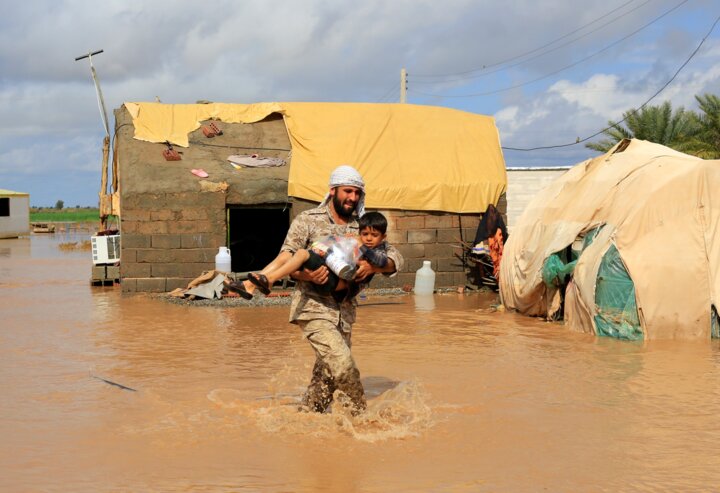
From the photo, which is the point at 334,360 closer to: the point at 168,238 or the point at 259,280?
the point at 259,280

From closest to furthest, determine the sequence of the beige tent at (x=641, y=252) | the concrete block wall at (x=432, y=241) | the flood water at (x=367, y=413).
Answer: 1. the flood water at (x=367, y=413)
2. the beige tent at (x=641, y=252)
3. the concrete block wall at (x=432, y=241)

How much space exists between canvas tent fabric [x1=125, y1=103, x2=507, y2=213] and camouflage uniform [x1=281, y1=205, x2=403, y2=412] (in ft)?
32.3

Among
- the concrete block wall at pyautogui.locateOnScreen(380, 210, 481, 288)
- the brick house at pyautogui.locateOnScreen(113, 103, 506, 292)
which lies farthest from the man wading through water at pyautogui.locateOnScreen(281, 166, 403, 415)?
the concrete block wall at pyautogui.locateOnScreen(380, 210, 481, 288)

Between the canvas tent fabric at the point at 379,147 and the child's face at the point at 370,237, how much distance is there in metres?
10.1

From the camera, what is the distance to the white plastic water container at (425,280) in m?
15.7

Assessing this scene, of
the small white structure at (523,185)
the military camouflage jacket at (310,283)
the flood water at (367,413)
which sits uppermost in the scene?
the small white structure at (523,185)

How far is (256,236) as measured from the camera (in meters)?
21.0

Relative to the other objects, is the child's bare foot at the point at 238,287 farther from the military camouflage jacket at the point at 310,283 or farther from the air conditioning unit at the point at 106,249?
the air conditioning unit at the point at 106,249

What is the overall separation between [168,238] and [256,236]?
5.83 m

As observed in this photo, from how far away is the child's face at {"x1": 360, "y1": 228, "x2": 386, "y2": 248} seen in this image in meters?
5.38

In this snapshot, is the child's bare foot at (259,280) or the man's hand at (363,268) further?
the man's hand at (363,268)

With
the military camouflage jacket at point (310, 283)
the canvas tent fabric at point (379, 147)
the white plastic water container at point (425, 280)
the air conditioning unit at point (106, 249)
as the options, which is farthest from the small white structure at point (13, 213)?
the military camouflage jacket at point (310, 283)

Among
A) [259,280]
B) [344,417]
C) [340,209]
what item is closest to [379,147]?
[340,209]

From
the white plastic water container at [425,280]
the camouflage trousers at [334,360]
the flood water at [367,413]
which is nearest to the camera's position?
the flood water at [367,413]
